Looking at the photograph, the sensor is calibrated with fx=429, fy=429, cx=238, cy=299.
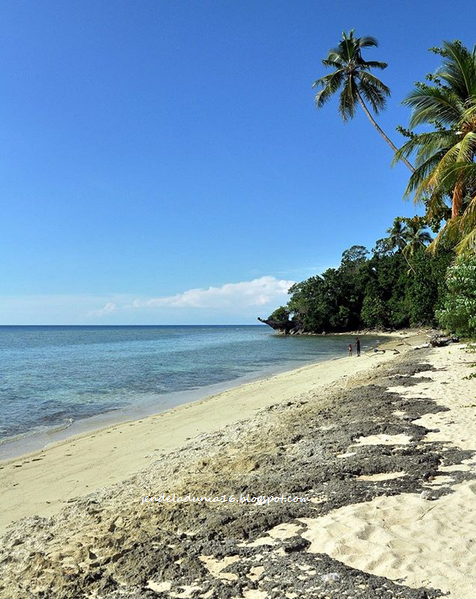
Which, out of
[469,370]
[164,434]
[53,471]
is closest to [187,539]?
[53,471]

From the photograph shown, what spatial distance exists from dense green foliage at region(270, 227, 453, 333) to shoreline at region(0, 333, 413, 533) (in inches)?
2021

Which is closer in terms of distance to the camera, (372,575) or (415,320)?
(372,575)

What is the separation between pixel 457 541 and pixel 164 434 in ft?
28.8

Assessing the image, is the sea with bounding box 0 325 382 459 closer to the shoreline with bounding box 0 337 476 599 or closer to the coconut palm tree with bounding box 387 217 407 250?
the shoreline with bounding box 0 337 476 599

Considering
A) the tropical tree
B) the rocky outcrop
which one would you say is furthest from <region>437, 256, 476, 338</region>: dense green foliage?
the rocky outcrop

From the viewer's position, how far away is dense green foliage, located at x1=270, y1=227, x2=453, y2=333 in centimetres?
7044

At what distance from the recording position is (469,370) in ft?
48.7

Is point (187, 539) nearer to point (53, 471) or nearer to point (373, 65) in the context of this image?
point (53, 471)

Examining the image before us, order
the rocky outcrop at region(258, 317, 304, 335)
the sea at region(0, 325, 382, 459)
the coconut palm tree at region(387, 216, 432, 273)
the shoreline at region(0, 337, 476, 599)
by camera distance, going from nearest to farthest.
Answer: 1. the shoreline at region(0, 337, 476, 599)
2. the sea at region(0, 325, 382, 459)
3. the coconut palm tree at region(387, 216, 432, 273)
4. the rocky outcrop at region(258, 317, 304, 335)

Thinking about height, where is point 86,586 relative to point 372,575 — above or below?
below

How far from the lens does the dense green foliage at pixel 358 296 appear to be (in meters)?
70.4

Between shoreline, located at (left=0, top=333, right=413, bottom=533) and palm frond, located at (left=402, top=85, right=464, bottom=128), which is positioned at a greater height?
palm frond, located at (left=402, top=85, right=464, bottom=128)

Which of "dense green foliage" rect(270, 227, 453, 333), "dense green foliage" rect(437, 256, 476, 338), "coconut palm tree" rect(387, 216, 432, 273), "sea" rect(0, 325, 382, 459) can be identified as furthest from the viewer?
"dense green foliage" rect(270, 227, 453, 333)

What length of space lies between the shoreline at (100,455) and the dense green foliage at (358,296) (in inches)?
2021
